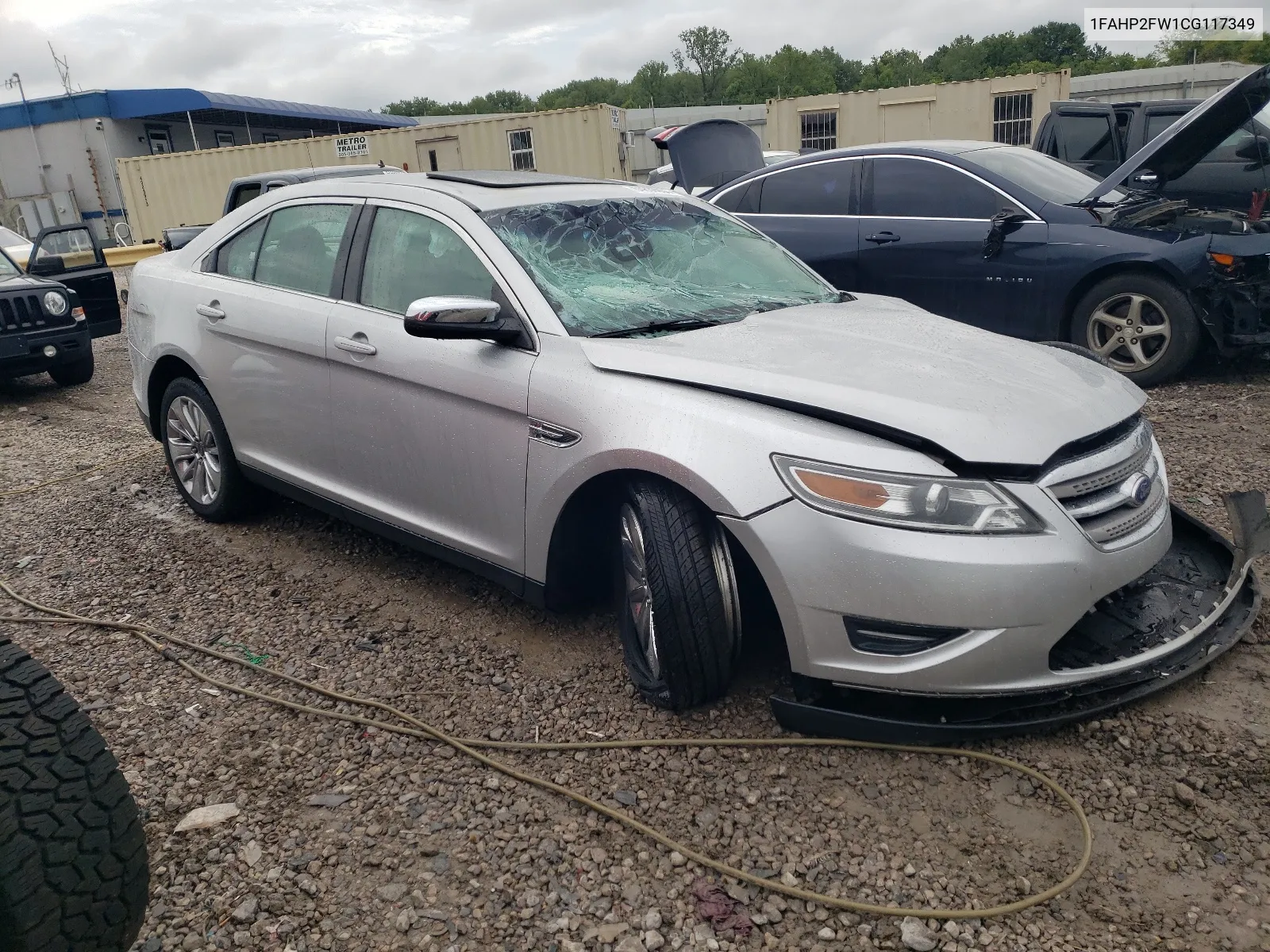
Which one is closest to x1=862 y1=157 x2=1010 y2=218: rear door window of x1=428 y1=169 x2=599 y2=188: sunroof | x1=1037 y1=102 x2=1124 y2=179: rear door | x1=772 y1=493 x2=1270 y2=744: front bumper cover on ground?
x1=428 y1=169 x2=599 y2=188: sunroof

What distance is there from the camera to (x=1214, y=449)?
509cm

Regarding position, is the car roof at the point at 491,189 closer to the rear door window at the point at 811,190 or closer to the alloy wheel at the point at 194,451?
the alloy wheel at the point at 194,451

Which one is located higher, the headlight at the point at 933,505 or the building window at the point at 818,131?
the building window at the point at 818,131

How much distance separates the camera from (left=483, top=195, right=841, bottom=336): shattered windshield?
3.34 metres

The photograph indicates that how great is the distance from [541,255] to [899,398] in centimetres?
139

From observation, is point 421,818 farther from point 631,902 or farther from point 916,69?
point 916,69

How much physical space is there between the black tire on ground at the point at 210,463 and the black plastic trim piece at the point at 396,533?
0.14m

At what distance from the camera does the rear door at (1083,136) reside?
9.90m

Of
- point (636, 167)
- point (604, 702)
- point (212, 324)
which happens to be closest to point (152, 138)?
point (636, 167)

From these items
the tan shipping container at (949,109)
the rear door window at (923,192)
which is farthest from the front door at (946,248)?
the tan shipping container at (949,109)

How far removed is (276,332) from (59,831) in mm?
2533

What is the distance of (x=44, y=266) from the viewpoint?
8.62 meters

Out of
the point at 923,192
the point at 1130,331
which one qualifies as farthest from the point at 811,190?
the point at 1130,331

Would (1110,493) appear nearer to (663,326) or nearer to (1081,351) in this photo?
(1081,351)
